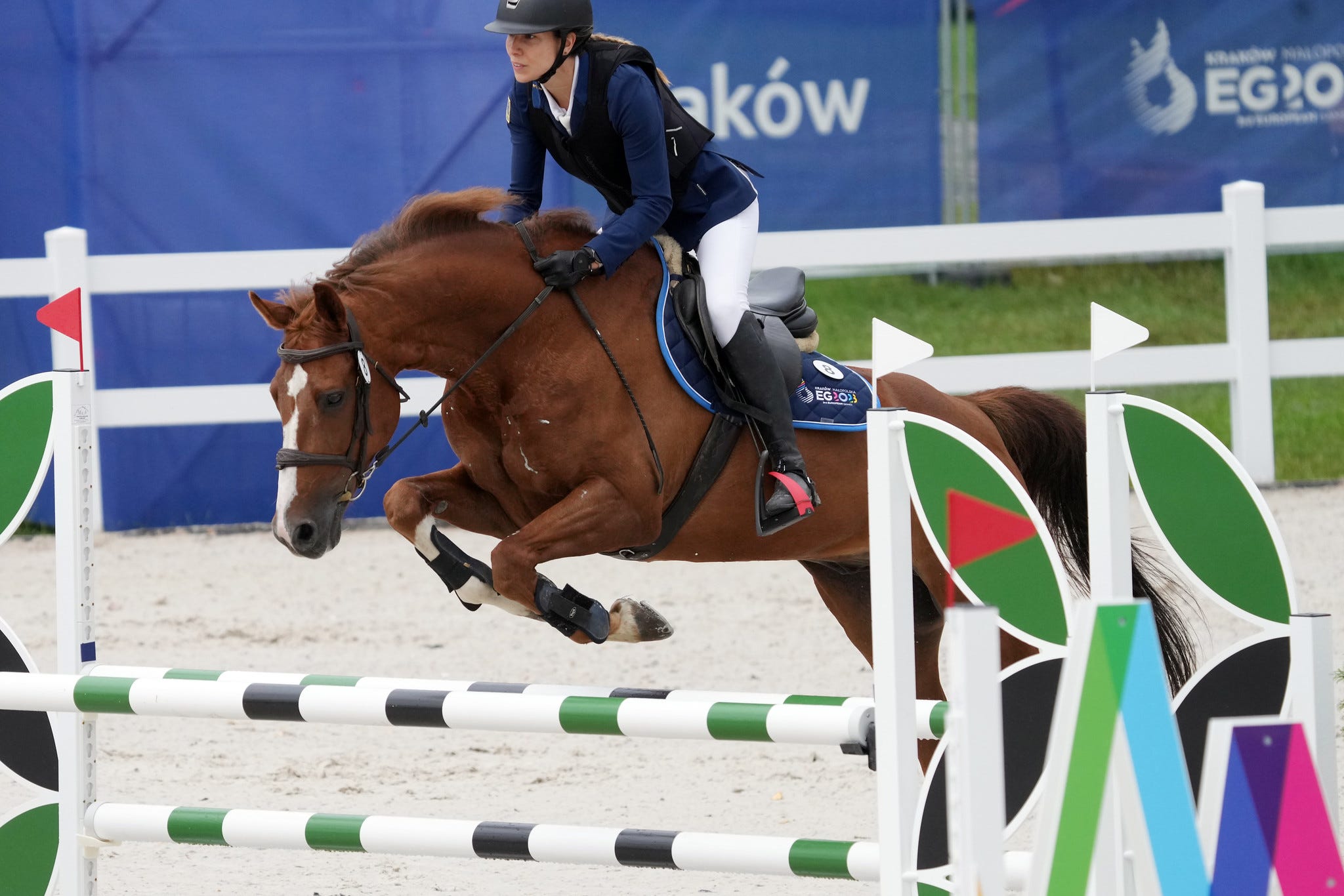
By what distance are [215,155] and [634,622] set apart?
5389 millimetres

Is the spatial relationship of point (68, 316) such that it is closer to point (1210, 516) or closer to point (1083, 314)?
point (1210, 516)

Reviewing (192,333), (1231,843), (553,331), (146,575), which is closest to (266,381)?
(192,333)

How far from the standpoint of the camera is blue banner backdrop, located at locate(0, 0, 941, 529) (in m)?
7.67

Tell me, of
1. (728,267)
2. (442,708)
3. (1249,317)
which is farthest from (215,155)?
(442,708)

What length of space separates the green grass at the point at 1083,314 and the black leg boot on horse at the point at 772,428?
5.78m

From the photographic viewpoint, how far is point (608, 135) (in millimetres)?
3209

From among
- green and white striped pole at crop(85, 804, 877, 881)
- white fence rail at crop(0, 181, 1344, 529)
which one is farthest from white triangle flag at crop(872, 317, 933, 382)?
white fence rail at crop(0, 181, 1344, 529)

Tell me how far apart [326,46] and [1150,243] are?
4117 millimetres

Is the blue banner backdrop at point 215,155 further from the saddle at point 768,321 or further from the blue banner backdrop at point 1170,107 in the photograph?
the saddle at point 768,321

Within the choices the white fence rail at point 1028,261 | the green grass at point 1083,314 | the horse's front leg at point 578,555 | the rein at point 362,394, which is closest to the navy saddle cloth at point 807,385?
the rein at point 362,394

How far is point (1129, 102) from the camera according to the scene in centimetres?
841

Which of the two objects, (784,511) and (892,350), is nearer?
(892,350)

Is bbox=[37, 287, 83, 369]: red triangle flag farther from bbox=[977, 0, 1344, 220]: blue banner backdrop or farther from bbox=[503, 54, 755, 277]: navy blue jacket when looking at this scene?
bbox=[977, 0, 1344, 220]: blue banner backdrop

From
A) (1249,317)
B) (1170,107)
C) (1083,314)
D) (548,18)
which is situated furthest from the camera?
(1083,314)
